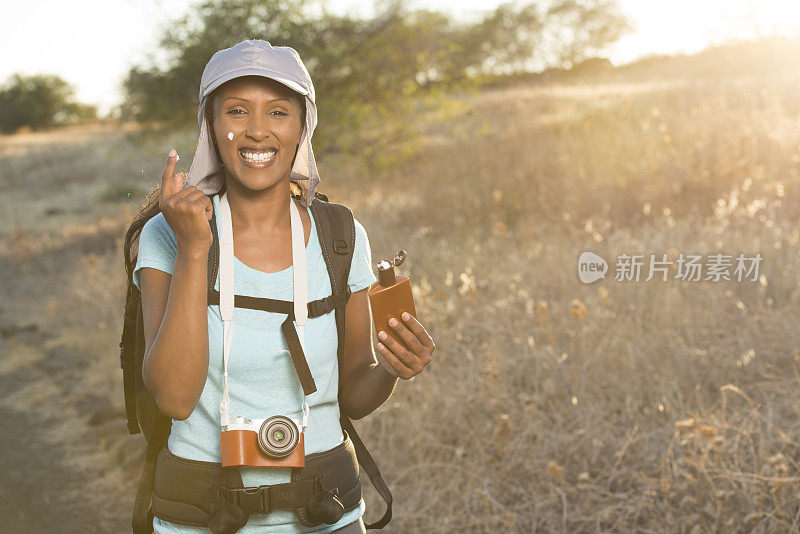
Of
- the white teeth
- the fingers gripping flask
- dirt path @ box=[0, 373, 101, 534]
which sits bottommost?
dirt path @ box=[0, 373, 101, 534]

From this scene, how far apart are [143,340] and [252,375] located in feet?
1.06

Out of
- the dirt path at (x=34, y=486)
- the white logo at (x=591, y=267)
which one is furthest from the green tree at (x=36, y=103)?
the white logo at (x=591, y=267)

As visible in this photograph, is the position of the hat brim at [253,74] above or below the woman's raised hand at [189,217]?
above

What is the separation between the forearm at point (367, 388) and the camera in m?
1.97

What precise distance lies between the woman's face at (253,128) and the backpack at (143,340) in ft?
0.49

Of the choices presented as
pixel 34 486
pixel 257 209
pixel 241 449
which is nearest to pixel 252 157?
pixel 257 209

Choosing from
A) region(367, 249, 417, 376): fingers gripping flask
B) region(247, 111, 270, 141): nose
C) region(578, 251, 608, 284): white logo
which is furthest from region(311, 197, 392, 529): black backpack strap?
region(578, 251, 608, 284): white logo

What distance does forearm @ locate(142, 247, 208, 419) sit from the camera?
166 centimetres

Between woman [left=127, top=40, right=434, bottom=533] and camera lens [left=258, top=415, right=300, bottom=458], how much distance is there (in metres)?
0.05

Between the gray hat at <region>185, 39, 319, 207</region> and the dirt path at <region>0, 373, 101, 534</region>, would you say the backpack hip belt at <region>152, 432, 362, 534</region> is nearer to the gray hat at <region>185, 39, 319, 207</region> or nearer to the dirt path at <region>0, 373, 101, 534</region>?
the gray hat at <region>185, 39, 319, 207</region>

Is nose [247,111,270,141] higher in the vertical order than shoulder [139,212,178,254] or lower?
higher

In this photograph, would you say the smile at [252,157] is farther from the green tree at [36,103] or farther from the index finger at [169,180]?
the green tree at [36,103]

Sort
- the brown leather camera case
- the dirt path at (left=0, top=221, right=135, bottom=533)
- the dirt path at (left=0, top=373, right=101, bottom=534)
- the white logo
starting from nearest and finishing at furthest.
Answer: the brown leather camera case < the dirt path at (left=0, top=373, right=101, bottom=534) < the dirt path at (left=0, top=221, right=135, bottom=533) < the white logo

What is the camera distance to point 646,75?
100 ft
